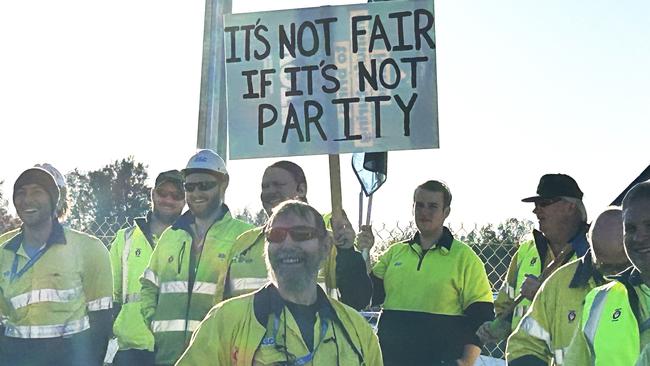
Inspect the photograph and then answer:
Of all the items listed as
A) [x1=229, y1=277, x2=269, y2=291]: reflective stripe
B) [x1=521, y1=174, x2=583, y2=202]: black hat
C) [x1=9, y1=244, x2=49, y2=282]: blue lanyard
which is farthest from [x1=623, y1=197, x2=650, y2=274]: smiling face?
[x1=9, y1=244, x2=49, y2=282]: blue lanyard

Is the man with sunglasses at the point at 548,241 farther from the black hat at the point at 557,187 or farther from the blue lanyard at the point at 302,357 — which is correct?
the blue lanyard at the point at 302,357

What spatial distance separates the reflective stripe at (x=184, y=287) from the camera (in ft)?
23.3

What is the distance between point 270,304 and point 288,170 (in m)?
2.27

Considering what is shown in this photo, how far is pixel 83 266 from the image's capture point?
7.16 metres

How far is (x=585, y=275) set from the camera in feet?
17.7

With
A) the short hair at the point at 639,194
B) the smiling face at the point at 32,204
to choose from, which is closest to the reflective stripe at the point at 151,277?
the smiling face at the point at 32,204

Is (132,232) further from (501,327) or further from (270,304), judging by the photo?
(270,304)

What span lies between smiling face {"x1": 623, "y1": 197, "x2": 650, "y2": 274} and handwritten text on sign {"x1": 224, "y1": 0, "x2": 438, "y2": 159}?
8.66 feet

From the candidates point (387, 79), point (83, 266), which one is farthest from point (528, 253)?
point (83, 266)

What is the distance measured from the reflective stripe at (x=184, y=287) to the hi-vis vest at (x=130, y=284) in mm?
822

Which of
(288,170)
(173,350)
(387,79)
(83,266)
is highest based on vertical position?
(387,79)

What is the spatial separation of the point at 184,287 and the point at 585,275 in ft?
8.78

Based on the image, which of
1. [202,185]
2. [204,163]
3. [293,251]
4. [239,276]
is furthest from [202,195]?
[293,251]

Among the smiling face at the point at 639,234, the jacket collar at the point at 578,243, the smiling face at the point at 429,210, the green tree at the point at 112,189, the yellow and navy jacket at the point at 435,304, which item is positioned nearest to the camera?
the smiling face at the point at 639,234
